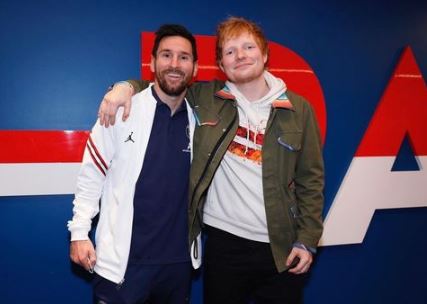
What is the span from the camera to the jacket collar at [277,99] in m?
1.45

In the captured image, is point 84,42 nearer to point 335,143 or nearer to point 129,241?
point 129,241

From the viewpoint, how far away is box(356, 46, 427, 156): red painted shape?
7.41ft

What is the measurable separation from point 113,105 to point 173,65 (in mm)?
308

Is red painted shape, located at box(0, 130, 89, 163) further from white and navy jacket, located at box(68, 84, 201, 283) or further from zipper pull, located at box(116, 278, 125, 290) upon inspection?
zipper pull, located at box(116, 278, 125, 290)

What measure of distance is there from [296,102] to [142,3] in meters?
1.07

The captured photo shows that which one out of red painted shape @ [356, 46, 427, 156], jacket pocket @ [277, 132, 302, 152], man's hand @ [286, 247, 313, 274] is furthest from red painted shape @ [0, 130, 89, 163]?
red painted shape @ [356, 46, 427, 156]

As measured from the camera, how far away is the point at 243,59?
1429mm

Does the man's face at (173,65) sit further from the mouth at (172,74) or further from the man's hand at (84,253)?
the man's hand at (84,253)

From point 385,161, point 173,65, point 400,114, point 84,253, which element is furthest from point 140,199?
point 400,114

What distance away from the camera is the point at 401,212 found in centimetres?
239

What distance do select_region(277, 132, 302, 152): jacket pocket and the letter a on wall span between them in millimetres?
972

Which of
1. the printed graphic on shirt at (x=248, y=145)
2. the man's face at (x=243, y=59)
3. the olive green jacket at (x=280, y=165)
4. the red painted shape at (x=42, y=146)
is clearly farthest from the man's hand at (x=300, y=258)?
the red painted shape at (x=42, y=146)

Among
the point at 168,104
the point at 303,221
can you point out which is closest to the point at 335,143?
the point at 303,221

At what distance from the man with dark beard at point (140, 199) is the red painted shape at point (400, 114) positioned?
141 centimetres
